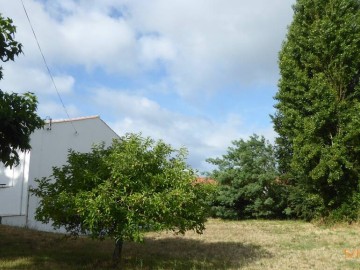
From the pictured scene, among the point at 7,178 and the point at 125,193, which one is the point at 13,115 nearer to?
the point at 125,193

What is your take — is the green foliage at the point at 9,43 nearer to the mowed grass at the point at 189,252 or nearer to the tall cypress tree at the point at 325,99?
the mowed grass at the point at 189,252

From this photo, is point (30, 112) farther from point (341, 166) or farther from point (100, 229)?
point (341, 166)

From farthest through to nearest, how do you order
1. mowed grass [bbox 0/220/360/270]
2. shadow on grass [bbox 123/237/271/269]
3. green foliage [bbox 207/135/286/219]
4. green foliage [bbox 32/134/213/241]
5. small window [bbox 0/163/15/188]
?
1. green foliage [bbox 207/135/286/219]
2. small window [bbox 0/163/15/188]
3. shadow on grass [bbox 123/237/271/269]
4. mowed grass [bbox 0/220/360/270]
5. green foliage [bbox 32/134/213/241]

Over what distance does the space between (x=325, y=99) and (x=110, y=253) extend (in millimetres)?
13599

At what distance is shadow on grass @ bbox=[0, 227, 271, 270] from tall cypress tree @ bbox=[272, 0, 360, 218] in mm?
→ 8242

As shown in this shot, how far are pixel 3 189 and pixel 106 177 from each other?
12812mm

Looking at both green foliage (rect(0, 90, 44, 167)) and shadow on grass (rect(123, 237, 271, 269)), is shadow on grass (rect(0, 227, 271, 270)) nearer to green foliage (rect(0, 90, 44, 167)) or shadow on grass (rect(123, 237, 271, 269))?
shadow on grass (rect(123, 237, 271, 269))

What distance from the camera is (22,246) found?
41.2 feet

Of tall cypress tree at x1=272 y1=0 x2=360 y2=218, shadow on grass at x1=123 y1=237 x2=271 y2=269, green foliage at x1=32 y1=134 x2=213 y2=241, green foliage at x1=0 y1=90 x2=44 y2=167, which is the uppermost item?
tall cypress tree at x1=272 y1=0 x2=360 y2=218

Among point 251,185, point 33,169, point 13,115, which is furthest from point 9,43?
point 251,185

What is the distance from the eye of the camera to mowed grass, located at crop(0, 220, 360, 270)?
33.8 feet

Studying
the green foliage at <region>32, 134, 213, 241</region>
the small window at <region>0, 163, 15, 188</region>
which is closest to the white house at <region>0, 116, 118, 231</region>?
the small window at <region>0, 163, 15, 188</region>

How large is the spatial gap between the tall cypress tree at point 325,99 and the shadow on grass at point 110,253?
8.24 metres

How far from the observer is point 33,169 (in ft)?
67.5
